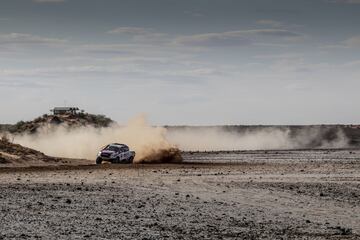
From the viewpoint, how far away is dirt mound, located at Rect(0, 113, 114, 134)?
344 feet

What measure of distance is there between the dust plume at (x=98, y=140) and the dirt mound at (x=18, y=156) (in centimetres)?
867

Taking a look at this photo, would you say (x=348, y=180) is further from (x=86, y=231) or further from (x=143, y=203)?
(x=86, y=231)

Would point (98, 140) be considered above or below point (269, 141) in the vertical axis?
below

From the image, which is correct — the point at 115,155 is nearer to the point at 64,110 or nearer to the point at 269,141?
the point at 64,110

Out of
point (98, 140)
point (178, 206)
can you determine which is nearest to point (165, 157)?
point (98, 140)

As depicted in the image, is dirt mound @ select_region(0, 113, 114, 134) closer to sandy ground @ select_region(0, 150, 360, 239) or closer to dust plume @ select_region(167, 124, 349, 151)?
dust plume @ select_region(167, 124, 349, 151)

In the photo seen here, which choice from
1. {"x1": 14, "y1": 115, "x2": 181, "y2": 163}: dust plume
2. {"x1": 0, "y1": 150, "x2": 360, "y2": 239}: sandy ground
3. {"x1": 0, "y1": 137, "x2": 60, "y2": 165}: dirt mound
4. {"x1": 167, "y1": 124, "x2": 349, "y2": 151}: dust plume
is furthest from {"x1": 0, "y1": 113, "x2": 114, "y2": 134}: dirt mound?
{"x1": 0, "y1": 150, "x2": 360, "y2": 239}: sandy ground

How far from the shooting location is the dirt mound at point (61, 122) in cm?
10500

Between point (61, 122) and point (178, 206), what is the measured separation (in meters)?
80.1

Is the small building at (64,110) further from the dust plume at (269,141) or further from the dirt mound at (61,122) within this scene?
the dust plume at (269,141)

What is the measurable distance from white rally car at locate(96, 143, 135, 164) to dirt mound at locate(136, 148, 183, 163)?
5.64 meters

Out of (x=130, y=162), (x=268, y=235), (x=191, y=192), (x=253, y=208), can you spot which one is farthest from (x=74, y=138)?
(x=268, y=235)

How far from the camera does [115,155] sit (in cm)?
5897

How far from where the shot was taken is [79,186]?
115 feet
